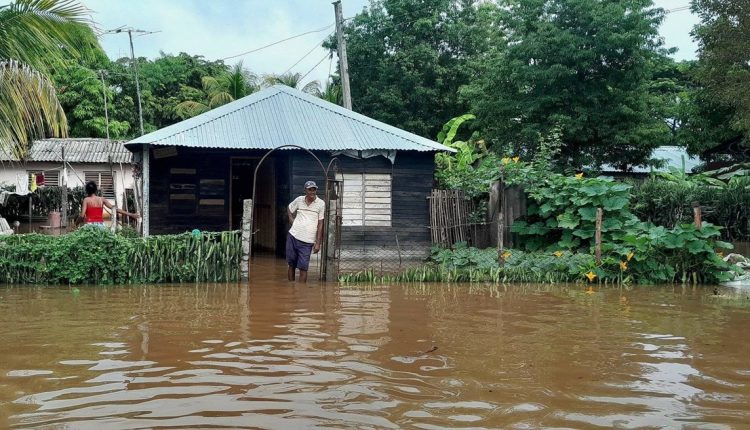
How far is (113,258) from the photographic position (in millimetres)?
9930

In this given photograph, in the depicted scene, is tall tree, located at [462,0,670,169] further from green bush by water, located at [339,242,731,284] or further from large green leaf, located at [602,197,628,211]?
green bush by water, located at [339,242,731,284]

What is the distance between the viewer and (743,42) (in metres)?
17.8

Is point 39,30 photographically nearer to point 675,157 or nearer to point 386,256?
point 386,256

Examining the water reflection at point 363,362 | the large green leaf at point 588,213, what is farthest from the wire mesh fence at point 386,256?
the water reflection at point 363,362

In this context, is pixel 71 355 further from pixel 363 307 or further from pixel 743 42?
pixel 743 42

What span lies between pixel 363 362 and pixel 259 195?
40.3ft

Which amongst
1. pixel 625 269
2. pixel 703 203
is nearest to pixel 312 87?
pixel 703 203

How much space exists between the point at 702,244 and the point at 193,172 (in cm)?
1048

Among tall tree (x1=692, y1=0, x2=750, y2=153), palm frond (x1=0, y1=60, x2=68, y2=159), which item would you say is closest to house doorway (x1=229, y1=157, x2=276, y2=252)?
palm frond (x1=0, y1=60, x2=68, y2=159)

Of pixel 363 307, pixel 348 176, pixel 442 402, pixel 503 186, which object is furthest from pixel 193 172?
pixel 442 402

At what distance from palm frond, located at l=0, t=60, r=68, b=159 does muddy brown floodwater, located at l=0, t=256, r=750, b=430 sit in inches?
86.6

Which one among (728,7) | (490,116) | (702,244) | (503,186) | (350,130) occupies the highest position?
(728,7)

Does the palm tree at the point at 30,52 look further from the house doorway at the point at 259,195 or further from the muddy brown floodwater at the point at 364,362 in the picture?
the house doorway at the point at 259,195

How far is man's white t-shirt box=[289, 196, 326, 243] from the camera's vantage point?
34.0 feet
